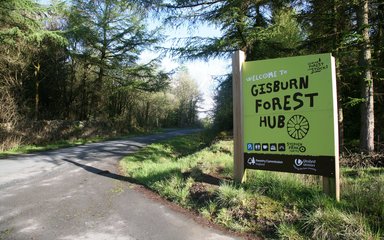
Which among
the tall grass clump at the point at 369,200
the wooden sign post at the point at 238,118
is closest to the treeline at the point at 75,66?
the wooden sign post at the point at 238,118

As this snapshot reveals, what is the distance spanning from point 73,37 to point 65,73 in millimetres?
6075

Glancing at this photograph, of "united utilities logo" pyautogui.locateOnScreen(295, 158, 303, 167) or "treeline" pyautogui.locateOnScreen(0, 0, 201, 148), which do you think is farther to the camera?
"treeline" pyautogui.locateOnScreen(0, 0, 201, 148)

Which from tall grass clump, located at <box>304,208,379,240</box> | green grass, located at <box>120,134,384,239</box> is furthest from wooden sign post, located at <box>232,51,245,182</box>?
tall grass clump, located at <box>304,208,379,240</box>

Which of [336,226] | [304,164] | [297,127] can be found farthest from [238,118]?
[336,226]

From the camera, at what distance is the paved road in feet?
16.5

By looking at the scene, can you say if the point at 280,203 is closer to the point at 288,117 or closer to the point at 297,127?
the point at 297,127

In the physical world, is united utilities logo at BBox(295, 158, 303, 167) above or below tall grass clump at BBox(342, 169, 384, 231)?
above

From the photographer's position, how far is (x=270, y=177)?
6.72m

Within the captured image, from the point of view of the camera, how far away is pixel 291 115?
615 cm

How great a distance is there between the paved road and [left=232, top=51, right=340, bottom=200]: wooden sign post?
1979 mm

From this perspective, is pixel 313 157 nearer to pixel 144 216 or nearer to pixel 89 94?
pixel 144 216

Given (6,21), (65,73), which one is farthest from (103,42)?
(6,21)

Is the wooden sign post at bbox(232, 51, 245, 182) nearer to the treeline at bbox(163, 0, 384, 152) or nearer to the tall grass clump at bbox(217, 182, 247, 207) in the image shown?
the tall grass clump at bbox(217, 182, 247, 207)

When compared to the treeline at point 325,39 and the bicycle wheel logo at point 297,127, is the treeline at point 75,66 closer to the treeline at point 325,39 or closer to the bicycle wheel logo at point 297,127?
the treeline at point 325,39
